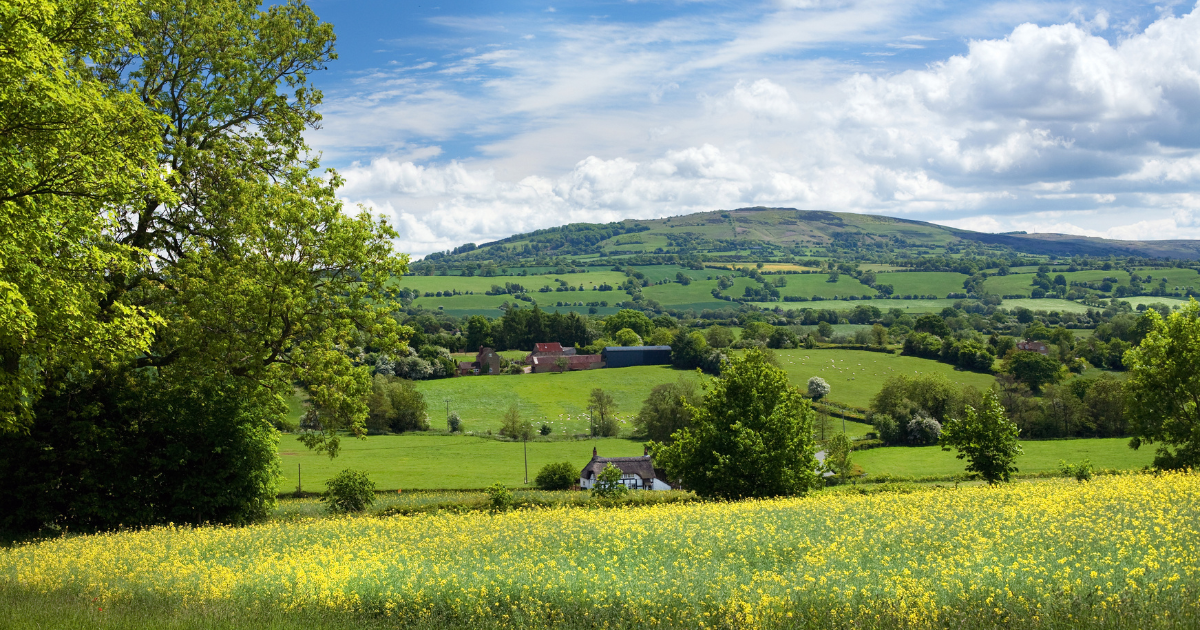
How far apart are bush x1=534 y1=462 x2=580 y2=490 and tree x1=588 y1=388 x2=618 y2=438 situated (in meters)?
30.4

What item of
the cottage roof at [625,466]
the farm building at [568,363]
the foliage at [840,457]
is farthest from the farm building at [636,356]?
the foliage at [840,457]

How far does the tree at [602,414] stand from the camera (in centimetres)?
9175

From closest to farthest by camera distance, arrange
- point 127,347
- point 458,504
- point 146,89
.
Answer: point 127,347 → point 146,89 → point 458,504

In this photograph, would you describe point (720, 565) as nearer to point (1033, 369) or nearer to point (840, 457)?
point (840, 457)

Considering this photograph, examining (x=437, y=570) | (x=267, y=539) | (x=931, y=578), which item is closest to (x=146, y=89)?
(x=267, y=539)

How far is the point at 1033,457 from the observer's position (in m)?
69.8

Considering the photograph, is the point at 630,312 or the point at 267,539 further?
the point at 630,312

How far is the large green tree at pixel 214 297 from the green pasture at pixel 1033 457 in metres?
54.5

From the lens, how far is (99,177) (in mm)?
14219

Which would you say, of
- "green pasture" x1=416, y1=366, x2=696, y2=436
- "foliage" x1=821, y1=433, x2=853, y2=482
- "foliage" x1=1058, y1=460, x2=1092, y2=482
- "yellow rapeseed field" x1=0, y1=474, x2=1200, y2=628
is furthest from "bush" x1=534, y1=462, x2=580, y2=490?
"yellow rapeseed field" x1=0, y1=474, x2=1200, y2=628

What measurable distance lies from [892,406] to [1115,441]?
22.2 m

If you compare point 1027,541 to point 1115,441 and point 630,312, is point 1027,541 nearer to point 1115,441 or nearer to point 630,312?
point 1115,441

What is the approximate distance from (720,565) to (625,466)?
59.8 metres

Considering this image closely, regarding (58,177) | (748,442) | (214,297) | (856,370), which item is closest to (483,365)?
(856,370)
